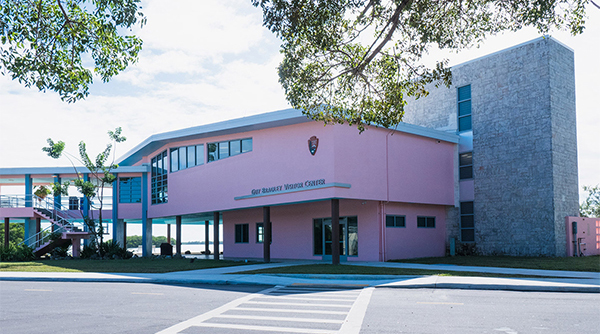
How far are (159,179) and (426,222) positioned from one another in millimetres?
18786

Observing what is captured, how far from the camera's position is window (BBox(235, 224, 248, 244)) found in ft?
110

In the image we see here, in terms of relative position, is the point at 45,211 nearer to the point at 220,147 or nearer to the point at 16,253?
the point at 16,253

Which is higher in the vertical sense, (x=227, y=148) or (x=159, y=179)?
(x=227, y=148)

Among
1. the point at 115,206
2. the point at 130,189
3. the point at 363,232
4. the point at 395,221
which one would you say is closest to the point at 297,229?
the point at 363,232

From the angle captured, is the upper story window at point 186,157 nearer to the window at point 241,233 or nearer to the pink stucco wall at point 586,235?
the window at point 241,233

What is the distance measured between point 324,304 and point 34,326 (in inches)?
223

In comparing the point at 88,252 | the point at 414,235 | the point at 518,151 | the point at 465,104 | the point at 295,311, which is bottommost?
the point at 88,252

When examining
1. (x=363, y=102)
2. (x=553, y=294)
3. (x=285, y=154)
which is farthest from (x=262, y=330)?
(x=285, y=154)

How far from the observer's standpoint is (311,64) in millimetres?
13336

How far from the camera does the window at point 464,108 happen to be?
3093 cm

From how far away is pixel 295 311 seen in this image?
1052cm

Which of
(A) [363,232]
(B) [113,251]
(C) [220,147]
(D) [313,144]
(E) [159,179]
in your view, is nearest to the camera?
(D) [313,144]

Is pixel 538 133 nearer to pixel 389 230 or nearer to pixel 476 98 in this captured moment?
pixel 476 98

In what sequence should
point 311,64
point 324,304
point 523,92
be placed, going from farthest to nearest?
point 523,92, point 311,64, point 324,304
